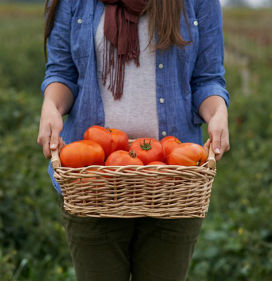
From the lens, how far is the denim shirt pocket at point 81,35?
1601 mm

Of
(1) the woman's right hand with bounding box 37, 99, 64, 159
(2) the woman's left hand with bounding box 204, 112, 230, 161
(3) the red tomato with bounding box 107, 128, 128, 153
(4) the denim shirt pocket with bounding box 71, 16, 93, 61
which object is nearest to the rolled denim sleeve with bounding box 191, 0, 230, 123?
(2) the woman's left hand with bounding box 204, 112, 230, 161

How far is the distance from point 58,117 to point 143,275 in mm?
738

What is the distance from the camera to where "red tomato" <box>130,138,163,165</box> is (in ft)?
4.91

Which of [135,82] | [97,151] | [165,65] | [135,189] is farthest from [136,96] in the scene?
[135,189]

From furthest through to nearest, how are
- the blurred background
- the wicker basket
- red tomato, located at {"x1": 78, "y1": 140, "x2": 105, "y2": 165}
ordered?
the blurred background
red tomato, located at {"x1": 78, "y1": 140, "x2": 105, "y2": 165}
the wicker basket

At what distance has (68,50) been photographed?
1.67m

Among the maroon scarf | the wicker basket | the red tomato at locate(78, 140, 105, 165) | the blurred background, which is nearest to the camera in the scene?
the wicker basket

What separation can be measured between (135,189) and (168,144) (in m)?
0.25

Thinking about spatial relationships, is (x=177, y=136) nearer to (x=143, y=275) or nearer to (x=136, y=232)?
(x=136, y=232)

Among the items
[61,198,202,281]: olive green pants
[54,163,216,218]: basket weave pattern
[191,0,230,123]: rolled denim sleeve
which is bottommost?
[61,198,202,281]: olive green pants

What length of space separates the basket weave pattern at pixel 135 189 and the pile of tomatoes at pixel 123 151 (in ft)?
0.19

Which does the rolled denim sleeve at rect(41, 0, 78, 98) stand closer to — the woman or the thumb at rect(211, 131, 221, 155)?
the woman

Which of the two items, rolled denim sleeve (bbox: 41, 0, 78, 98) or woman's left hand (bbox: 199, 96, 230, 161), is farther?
rolled denim sleeve (bbox: 41, 0, 78, 98)

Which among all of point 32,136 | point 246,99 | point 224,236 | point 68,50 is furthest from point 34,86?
point 68,50
